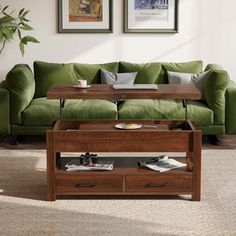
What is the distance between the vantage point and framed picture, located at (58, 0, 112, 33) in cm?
695

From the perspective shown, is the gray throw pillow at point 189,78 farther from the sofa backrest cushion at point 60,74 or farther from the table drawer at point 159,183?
the table drawer at point 159,183

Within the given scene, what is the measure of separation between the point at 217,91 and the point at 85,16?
1.71 metres

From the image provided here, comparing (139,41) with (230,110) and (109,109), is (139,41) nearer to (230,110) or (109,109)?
(109,109)

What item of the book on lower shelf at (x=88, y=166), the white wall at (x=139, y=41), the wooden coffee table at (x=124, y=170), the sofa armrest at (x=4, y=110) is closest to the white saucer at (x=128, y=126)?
the wooden coffee table at (x=124, y=170)

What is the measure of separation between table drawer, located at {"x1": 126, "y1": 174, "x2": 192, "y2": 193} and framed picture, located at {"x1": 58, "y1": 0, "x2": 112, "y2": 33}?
2849 millimetres

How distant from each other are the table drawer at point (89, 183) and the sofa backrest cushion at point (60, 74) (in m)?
2.33

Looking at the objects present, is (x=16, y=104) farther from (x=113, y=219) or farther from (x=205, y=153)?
(x=113, y=219)

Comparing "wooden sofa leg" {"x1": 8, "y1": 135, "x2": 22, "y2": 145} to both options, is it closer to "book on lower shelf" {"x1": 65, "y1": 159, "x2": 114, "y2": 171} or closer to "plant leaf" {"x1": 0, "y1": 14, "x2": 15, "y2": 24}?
"plant leaf" {"x1": 0, "y1": 14, "x2": 15, "y2": 24}

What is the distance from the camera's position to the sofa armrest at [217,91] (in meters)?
6.15

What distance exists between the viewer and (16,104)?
A: 20.4 ft

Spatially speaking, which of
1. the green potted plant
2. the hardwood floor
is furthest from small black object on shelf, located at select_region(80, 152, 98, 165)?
the green potted plant

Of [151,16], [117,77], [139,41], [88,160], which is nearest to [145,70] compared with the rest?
[117,77]

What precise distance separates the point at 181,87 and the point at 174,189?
855mm

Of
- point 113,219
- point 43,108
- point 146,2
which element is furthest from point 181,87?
point 146,2
